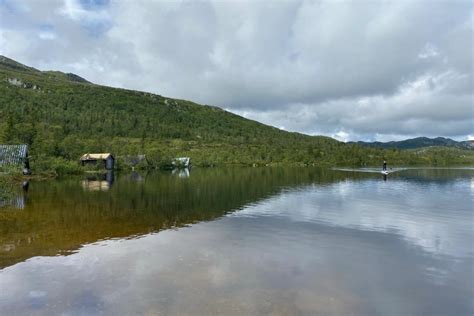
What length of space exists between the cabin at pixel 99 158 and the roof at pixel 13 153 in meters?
38.5

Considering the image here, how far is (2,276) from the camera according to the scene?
640 inches

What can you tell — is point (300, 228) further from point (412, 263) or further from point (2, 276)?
point (2, 276)

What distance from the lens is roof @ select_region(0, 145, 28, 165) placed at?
6969cm

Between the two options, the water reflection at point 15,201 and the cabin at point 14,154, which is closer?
the water reflection at point 15,201

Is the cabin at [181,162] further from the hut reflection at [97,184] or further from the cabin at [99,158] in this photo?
the hut reflection at [97,184]

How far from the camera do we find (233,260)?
19.5 meters

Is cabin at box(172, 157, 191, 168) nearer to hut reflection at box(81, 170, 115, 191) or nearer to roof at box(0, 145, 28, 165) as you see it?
hut reflection at box(81, 170, 115, 191)

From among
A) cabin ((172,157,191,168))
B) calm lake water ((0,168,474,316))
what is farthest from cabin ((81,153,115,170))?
calm lake water ((0,168,474,316))

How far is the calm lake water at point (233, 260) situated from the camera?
13.8 m

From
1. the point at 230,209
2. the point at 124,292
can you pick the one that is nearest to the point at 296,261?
the point at 124,292

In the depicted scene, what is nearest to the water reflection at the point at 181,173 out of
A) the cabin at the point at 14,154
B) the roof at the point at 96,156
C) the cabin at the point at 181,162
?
the roof at the point at 96,156

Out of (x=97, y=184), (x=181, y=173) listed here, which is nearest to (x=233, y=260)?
(x=97, y=184)

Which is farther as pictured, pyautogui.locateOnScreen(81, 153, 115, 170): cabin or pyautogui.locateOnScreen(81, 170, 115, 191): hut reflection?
pyautogui.locateOnScreen(81, 153, 115, 170): cabin

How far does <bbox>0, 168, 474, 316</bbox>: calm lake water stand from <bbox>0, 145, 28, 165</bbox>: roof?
38.4 m
